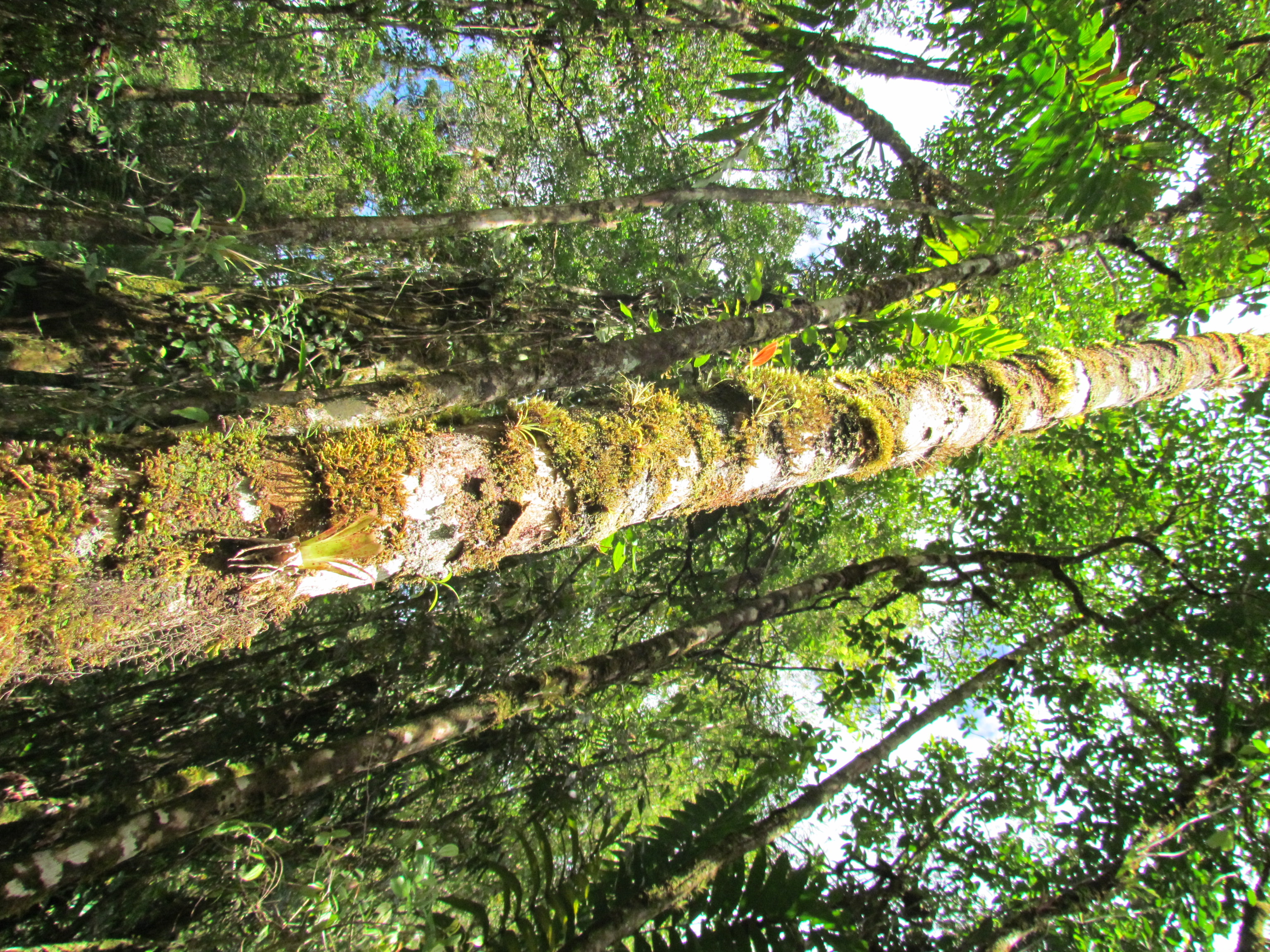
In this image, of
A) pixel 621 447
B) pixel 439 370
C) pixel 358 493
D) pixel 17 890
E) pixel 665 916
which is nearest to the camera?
pixel 358 493

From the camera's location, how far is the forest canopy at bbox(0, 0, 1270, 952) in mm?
2115

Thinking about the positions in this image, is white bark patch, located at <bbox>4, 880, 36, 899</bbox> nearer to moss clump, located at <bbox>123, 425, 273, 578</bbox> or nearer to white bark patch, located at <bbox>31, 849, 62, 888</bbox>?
white bark patch, located at <bbox>31, 849, 62, 888</bbox>

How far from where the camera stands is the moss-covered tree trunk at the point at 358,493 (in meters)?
A: 1.44

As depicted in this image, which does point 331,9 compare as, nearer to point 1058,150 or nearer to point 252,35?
point 252,35

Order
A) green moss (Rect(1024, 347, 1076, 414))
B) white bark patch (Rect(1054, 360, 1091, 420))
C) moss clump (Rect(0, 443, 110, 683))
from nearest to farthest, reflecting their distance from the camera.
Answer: moss clump (Rect(0, 443, 110, 683)) < green moss (Rect(1024, 347, 1076, 414)) < white bark patch (Rect(1054, 360, 1091, 420))

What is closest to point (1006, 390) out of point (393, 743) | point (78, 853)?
point (393, 743)

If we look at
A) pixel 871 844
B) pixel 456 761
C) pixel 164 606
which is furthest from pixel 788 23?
pixel 456 761

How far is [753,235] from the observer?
32.5 feet

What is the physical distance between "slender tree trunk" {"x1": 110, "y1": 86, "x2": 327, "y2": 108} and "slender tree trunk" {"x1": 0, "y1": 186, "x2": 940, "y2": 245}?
16.7 feet

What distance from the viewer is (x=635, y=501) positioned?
2398mm

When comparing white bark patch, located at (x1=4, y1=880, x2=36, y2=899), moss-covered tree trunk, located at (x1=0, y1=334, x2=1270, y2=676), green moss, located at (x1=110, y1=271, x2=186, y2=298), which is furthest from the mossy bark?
green moss, located at (x1=110, y1=271, x2=186, y2=298)

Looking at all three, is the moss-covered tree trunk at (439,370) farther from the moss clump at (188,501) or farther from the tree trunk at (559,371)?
the moss clump at (188,501)

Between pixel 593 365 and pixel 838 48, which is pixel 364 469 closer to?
pixel 593 365

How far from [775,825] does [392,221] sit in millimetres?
4584
